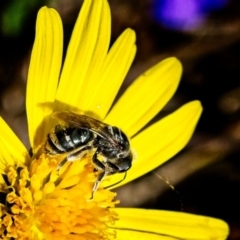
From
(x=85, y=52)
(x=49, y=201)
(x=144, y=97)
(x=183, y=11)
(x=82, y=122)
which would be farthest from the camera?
(x=183, y=11)

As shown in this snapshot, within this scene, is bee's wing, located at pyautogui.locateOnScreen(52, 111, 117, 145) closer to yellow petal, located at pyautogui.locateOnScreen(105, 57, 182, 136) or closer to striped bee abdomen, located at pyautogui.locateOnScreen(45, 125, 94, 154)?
striped bee abdomen, located at pyautogui.locateOnScreen(45, 125, 94, 154)

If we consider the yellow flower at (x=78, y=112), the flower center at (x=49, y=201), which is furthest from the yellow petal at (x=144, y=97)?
the flower center at (x=49, y=201)

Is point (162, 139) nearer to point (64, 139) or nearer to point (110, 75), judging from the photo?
point (110, 75)

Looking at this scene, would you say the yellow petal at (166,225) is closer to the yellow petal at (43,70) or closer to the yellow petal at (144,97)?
the yellow petal at (144,97)

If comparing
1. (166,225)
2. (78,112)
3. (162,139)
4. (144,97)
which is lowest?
(166,225)

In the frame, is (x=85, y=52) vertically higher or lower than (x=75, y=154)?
higher

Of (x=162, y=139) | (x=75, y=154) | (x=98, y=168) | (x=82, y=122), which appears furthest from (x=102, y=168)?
(x=162, y=139)
